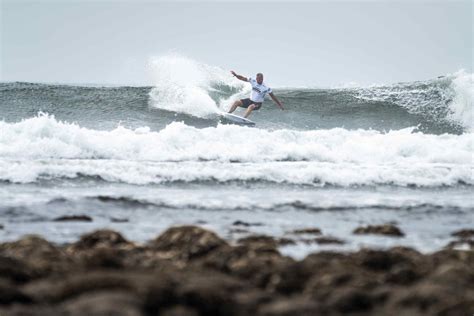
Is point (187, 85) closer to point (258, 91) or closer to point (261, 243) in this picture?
point (258, 91)

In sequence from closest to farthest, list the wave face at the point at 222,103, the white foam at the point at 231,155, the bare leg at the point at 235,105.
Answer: the white foam at the point at 231,155 → the bare leg at the point at 235,105 → the wave face at the point at 222,103

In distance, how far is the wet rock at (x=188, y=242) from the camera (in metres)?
5.82

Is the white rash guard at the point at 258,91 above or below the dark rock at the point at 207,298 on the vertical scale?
above

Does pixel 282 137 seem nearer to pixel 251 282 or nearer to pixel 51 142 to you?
pixel 51 142

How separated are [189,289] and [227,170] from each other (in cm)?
942

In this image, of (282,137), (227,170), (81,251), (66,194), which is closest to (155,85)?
(282,137)

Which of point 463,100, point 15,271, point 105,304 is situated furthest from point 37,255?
point 463,100

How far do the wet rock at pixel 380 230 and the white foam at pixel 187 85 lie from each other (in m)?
15.8

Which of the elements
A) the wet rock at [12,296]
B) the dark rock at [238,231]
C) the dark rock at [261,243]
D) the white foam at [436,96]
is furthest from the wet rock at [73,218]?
the white foam at [436,96]

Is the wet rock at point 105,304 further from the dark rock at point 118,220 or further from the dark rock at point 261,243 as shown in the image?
the dark rock at point 118,220

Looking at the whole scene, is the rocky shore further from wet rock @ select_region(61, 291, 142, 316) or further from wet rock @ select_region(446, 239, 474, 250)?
wet rock @ select_region(446, 239, 474, 250)

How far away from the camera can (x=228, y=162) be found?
1510 centimetres

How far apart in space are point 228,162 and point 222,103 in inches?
430

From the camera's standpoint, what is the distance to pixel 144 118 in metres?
23.2
